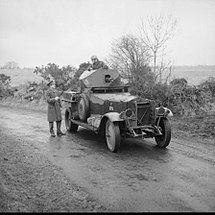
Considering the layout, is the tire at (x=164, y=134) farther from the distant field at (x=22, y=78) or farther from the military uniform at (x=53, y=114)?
the distant field at (x=22, y=78)

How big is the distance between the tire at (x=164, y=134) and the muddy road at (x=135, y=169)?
0.19 m

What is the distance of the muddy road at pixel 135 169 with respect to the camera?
4.46 meters

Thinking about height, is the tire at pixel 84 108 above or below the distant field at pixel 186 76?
below

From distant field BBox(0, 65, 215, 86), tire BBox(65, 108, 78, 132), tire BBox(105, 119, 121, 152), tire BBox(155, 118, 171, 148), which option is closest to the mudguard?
tire BBox(105, 119, 121, 152)

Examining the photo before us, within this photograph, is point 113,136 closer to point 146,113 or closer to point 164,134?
point 146,113

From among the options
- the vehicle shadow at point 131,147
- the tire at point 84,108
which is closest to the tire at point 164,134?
the vehicle shadow at point 131,147

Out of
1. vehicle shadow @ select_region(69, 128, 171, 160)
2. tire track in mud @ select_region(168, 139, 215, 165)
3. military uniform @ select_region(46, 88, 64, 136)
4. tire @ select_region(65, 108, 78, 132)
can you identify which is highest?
military uniform @ select_region(46, 88, 64, 136)

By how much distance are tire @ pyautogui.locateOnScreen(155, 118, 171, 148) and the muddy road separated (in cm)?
19

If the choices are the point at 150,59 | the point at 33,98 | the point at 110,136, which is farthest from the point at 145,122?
the point at 33,98

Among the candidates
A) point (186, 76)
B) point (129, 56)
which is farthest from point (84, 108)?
point (186, 76)

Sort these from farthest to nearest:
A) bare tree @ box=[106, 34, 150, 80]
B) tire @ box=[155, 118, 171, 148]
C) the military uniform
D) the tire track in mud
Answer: bare tree @ box=[106, 34, 150, 80] < the military uniform < tire @ box=[155, 118, 171, 148] < the tire track in mud

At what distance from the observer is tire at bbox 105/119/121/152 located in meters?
7.19

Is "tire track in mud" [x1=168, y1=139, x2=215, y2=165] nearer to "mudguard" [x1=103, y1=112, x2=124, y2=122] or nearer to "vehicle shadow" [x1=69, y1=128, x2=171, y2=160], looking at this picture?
"vehicle shadow" [x1=69, y1=128, x2=171, y2=160]

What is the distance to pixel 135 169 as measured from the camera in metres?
6.03
